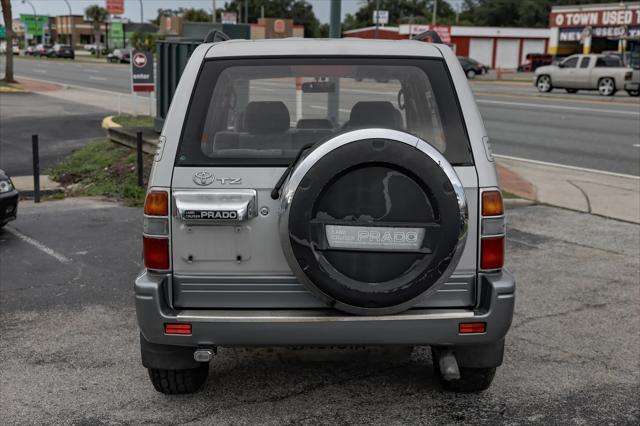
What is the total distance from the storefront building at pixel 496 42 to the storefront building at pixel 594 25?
12739 mm

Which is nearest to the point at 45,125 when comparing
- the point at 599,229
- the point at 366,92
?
the point at 599,229

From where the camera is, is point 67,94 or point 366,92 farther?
point 67,94

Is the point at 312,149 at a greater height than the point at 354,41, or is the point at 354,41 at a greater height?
the point at 354,41

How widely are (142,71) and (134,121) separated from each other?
1371mm

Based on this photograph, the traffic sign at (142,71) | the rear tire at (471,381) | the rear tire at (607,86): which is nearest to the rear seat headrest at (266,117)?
the rear tire at (471,381)

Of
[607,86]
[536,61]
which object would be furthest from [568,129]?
[536,61]

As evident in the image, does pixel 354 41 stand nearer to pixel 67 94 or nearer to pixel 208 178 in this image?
pixel 208 178

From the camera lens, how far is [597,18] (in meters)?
67.1

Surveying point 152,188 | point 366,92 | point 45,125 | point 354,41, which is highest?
point 354,41

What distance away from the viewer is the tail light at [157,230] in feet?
12.8

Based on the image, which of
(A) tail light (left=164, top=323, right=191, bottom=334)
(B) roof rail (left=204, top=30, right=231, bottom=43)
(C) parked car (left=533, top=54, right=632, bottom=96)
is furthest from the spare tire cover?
(C) parked car (left=533, top=54, right=632, bottom=96)

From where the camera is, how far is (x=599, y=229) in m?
9.09

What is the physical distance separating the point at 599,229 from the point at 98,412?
6525 mm

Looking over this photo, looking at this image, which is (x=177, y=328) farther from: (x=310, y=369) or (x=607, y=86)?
(x=607, y=86)
